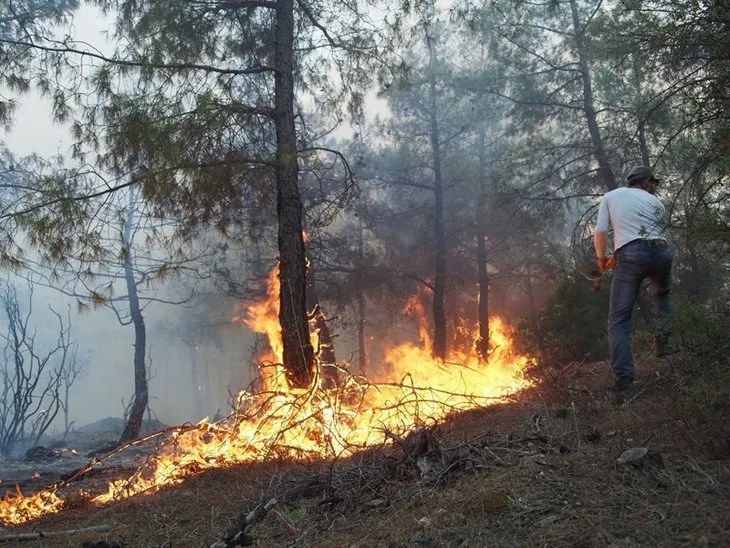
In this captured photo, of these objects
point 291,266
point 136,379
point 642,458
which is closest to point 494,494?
point 642,458

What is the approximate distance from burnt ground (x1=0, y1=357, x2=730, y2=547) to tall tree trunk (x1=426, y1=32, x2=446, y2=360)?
41.2 feet

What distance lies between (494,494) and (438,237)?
15532 mm

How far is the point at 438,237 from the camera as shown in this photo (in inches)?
700

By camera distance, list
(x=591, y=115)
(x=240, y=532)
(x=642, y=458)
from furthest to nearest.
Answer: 1. (x=591, y=115)
2. (x=240, y=532)
3. (x=642, y=458)

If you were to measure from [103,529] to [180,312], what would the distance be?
3437 cm

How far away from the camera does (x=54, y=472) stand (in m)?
9.05

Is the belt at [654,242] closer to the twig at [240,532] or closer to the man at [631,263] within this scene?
the man at [631,263]

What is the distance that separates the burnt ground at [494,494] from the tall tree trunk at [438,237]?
12.6 meters

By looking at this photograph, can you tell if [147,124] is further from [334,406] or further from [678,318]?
[678,318]

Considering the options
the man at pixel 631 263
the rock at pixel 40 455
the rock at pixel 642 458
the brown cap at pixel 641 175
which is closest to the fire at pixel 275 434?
the man at pixel 631 263

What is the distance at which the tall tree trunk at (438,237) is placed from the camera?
56.0ft

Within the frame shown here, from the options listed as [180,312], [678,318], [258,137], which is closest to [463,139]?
[258,137]

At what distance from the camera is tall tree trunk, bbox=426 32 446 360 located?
56.0ft

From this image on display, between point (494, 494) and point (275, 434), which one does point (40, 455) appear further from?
point (494, 494)
